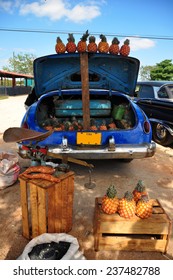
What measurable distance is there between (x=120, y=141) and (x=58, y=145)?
1.03 meters

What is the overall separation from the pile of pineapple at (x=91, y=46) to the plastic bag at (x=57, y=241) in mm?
2890

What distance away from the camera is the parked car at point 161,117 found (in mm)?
5625

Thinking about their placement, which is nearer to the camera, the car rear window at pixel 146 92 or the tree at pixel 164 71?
the car rear window at pixel 146 92

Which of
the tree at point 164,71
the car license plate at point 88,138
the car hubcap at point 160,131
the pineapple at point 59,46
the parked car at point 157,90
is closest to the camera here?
the car license plate at point 88,138

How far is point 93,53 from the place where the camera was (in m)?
3.73

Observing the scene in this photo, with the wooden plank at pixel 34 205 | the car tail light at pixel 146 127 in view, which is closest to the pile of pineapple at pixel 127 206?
the wooden plank at pixel 34 205

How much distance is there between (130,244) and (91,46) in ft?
10.2

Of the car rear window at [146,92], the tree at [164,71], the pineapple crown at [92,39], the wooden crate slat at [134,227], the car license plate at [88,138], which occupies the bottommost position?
the wooden crate slat at [134,227]

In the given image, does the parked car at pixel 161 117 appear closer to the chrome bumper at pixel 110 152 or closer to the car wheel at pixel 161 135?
the car wheel at pixel 161 135

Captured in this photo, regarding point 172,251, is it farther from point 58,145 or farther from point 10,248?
point 58,145

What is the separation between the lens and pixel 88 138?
3453mm

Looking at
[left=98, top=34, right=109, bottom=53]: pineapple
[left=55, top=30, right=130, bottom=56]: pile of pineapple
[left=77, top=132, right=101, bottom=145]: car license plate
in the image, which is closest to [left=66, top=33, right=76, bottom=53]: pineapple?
[left=55, top=30, right=130, bottom=56]: pile of pineapple
